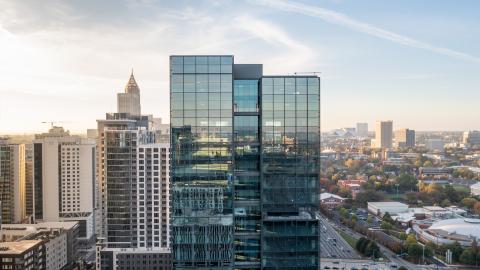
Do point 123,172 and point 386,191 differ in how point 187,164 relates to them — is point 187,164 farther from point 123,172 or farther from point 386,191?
point 386,191

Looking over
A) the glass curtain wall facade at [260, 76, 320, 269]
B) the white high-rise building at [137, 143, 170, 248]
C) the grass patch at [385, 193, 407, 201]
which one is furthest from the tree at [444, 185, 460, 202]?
the glass curtain wall facade at [260, 76, 320, 269]

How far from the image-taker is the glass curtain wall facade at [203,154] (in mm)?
14055

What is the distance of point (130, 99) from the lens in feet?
→ 205

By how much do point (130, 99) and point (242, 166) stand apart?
50.2 meters

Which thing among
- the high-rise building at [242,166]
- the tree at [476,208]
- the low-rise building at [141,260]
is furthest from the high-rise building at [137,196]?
the tree at [476,208]

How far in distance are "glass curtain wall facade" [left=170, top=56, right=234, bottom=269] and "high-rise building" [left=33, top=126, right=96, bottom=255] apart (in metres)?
37.3

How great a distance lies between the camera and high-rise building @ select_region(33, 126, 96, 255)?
49219 mm

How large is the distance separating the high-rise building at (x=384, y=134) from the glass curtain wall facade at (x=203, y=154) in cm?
11660

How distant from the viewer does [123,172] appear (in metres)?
34.7

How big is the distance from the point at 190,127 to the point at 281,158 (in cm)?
311

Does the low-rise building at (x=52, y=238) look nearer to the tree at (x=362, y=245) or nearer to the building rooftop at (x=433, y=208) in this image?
the tree at (x=362, y=245)

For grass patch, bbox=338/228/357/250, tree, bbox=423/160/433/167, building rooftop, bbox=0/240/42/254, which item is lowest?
grass patch, bbox=338/228/357/250

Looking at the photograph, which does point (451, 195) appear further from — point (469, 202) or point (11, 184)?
point (11, 184)

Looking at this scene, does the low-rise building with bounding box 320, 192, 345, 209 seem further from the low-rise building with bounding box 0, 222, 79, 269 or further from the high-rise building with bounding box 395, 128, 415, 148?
the high-rise building with bounding box 395, 128, 415, 148
